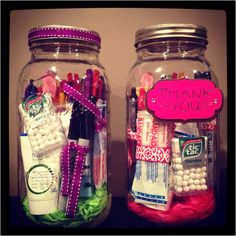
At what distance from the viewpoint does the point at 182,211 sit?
0.55 m

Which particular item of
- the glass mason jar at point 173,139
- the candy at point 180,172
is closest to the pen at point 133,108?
the glass mason jar at point 173,139

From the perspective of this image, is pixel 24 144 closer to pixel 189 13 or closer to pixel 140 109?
pixel 140 109

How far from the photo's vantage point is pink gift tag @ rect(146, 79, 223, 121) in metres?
0.53

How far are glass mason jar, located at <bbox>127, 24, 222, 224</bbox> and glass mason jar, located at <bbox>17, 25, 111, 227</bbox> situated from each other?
2.6 inches

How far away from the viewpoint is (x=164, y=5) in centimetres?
56

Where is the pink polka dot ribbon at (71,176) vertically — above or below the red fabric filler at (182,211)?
above

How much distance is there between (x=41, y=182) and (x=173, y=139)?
22 centimetres

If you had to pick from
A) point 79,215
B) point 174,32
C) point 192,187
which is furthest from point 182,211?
point 174,32

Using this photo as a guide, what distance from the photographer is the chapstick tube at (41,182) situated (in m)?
0.54

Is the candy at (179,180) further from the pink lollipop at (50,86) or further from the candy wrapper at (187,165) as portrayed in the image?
the pink lollipop at (50,86)

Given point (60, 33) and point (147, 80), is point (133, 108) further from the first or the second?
point (60, 33)

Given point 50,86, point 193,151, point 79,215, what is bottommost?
point 79,215

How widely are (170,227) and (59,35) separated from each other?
357 mm
